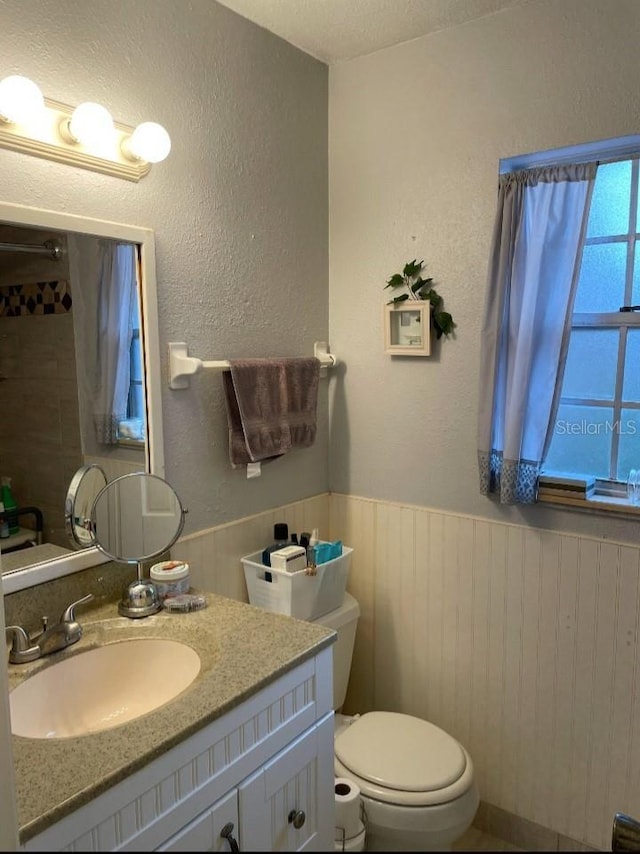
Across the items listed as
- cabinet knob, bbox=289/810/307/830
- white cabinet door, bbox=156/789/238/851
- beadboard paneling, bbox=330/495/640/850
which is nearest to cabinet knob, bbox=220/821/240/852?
white cabinet door, bbox=156/789/238/851

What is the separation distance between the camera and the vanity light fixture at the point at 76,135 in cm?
127

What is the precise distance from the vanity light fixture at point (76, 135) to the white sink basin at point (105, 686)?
107 centimetres

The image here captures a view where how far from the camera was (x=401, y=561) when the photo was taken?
7.13 ft

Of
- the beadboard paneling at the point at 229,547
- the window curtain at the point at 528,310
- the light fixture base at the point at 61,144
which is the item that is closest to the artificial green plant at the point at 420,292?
the window curtain at the point at 528,310

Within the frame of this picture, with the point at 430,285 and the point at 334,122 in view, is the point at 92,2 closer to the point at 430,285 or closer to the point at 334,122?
the point at 334,122

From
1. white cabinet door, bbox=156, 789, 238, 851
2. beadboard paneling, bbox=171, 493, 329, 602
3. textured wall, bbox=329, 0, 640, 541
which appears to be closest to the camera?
white cabinet door, bbox=156, 789, 238, 851

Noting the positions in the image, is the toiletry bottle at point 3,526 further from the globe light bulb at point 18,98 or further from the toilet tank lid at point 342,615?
the toilet tank lid at point 342,615

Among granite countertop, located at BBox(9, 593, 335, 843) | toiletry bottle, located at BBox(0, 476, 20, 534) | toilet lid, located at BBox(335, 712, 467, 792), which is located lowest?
toilet lid, located at BBox(335, 712, 467, 792)

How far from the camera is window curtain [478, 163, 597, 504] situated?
69.1 inches

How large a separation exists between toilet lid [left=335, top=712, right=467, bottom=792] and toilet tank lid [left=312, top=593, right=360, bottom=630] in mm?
286

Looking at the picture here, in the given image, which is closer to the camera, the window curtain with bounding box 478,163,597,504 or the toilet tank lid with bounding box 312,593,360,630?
the window curtain with bounding box 478,163,597,504

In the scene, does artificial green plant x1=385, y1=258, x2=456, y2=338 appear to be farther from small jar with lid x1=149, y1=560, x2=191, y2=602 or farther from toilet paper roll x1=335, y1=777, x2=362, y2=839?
toilet paper roll x1=335, y1=777, x2=362, y2=839

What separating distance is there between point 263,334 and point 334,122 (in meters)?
0.78

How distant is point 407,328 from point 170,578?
41.0 inches
